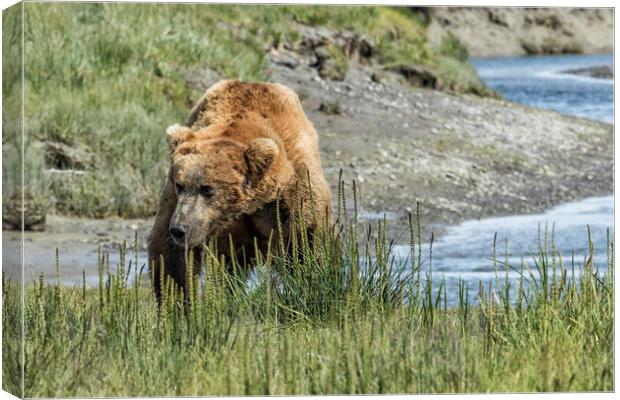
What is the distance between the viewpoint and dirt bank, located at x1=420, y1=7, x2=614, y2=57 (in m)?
14.3

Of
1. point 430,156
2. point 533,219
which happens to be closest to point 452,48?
point 430,156

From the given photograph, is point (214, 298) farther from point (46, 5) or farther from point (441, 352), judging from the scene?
point (46, 5)

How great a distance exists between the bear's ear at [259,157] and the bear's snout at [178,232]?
19.1 inches

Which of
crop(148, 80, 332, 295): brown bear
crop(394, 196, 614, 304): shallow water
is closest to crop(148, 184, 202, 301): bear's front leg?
crop(148, 80, 332, 295): brown bear

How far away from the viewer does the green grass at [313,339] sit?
542 centimetres

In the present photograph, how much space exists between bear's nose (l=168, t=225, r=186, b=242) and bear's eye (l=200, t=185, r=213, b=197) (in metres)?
0.26

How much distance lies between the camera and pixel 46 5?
13.1 meters

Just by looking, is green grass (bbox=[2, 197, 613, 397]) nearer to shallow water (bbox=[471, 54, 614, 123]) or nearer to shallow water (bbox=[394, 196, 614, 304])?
shallow water (bbox=[394, 196, 614, 304])

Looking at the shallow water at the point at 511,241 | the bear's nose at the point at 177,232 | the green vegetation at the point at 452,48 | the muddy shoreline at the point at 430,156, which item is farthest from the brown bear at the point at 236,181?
the green vegetation at the point at 452,48

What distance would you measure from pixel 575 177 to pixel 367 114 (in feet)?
7.70

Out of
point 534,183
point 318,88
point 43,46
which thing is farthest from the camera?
point 318,88

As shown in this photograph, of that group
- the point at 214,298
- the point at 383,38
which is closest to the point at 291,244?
the point at 214,298

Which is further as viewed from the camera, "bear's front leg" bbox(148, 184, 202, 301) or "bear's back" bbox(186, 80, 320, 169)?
"bear's back" bbox(186, 80, 320, 169)

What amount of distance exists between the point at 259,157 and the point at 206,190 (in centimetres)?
28
